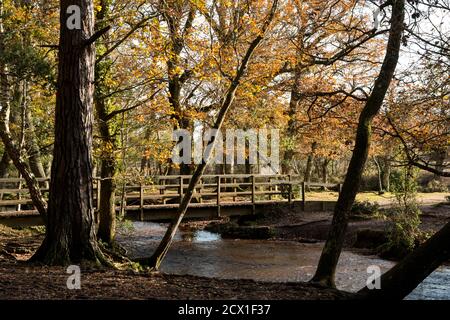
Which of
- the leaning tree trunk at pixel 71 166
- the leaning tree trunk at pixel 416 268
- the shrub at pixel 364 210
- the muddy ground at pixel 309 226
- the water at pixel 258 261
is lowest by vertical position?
the water at pixel 258 261

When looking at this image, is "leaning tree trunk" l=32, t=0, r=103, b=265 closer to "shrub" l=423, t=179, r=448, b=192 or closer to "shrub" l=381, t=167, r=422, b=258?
"shrub" l=381, t=167, r=422, b=258

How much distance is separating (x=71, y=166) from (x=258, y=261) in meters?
8.24

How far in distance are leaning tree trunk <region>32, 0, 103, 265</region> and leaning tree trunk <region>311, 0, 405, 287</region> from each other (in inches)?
138

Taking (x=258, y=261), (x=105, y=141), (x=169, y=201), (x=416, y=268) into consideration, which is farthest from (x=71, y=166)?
(x=169, y=201)

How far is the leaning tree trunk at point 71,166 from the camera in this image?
23.3 ft

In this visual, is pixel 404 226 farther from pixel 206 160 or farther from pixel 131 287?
pixel 131 287

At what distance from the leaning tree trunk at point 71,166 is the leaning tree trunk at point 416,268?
13.9 ft

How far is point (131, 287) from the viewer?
235 inches

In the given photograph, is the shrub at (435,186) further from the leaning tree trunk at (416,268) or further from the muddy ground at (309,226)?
the leaning tree trunk at (416,268)

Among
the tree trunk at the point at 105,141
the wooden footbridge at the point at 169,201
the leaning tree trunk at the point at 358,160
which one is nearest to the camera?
the leaning tree trunk at the point at 358,160

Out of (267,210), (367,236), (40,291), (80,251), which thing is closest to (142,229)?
(267,210)

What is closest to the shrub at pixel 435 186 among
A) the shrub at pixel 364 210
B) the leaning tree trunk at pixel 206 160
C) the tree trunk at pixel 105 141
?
the shrub at pixel 364 210

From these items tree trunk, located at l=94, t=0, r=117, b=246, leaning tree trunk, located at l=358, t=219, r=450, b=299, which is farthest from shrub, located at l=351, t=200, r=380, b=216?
leaning tree trunk, located at l=358, t=219, r=450, b=299

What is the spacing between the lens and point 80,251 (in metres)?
7.20
